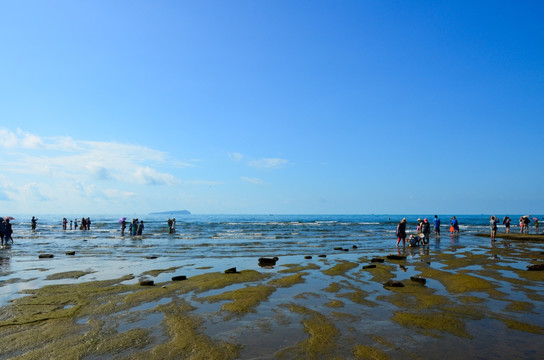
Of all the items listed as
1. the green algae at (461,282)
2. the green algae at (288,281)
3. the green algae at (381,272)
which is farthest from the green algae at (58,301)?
the green algae at (461,282)

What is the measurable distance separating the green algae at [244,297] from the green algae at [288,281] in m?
0.78

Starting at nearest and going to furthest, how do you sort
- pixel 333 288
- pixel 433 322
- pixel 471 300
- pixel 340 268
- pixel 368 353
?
1. pixel 368 353
2. pixel 433 322
3. pixel 471 300
4. pixel 333 288
5. pixel 340 268

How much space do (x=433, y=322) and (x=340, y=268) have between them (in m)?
8.53

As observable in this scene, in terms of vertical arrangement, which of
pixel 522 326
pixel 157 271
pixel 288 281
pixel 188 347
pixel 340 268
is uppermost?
pixel 522 326

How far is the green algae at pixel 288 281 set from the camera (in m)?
12.4

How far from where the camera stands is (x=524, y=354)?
584 centimetres

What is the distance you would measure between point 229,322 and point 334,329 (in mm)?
2514

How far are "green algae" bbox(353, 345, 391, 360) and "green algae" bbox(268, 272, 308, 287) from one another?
20.3 feet

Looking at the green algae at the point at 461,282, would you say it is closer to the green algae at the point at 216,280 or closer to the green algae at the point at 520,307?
the green algae at the point at 520,307

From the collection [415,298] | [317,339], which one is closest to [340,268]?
[415,298]

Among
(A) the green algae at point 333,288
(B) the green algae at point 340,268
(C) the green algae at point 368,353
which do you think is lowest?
(B) the green algae at point 340,268

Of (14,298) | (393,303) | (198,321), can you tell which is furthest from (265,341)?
(14,298)

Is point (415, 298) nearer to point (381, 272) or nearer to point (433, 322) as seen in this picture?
point (433, 322)

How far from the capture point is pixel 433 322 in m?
7.62
